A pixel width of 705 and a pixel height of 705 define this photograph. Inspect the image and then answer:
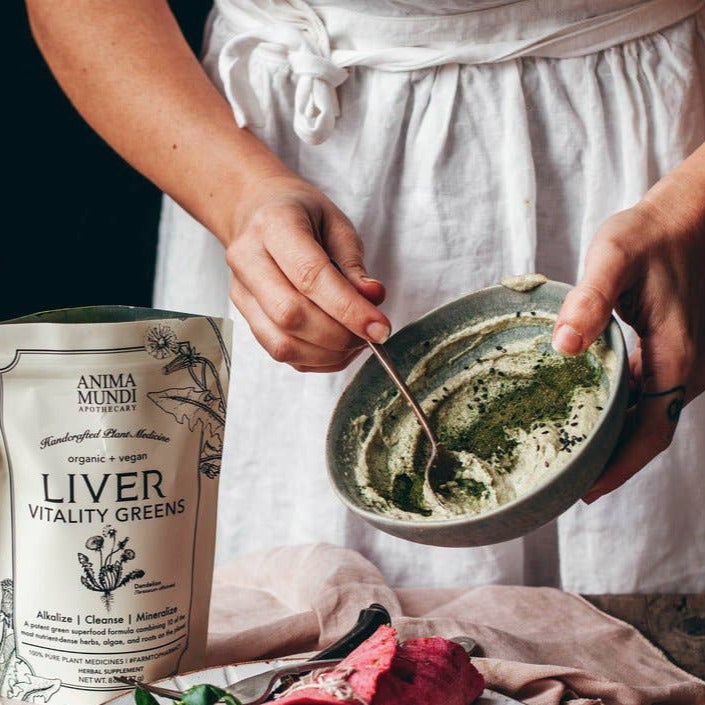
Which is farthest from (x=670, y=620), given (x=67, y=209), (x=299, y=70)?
(x=67, y=209)

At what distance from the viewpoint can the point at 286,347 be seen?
95 cm

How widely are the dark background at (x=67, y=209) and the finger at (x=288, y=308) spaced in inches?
36.3

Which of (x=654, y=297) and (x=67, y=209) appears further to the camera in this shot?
(x=67, y=209)

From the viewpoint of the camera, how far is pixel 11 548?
787mm

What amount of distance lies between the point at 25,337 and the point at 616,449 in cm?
45

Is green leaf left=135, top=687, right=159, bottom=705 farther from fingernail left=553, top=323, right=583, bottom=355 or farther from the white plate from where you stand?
fingernail left=553, top=323, right=583, bottom=355

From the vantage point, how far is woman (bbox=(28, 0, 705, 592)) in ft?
3.71

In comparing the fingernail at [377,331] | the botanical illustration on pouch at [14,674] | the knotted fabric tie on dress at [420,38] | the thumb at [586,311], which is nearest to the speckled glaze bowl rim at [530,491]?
the thumb at [586,311]

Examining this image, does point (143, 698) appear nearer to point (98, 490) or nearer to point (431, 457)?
point (98, 490)

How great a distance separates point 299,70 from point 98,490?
567 mm

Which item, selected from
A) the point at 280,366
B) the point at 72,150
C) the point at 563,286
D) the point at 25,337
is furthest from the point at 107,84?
the point at 72,150

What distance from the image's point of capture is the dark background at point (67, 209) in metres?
1.82

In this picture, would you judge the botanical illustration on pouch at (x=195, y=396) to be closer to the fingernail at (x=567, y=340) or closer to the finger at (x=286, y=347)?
the finger at (x=286, y=347)

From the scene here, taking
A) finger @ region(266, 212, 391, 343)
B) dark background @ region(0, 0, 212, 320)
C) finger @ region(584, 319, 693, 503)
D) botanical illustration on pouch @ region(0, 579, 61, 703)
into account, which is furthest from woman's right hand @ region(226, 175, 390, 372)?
dark background @ region(0, 0, 212, 320)
